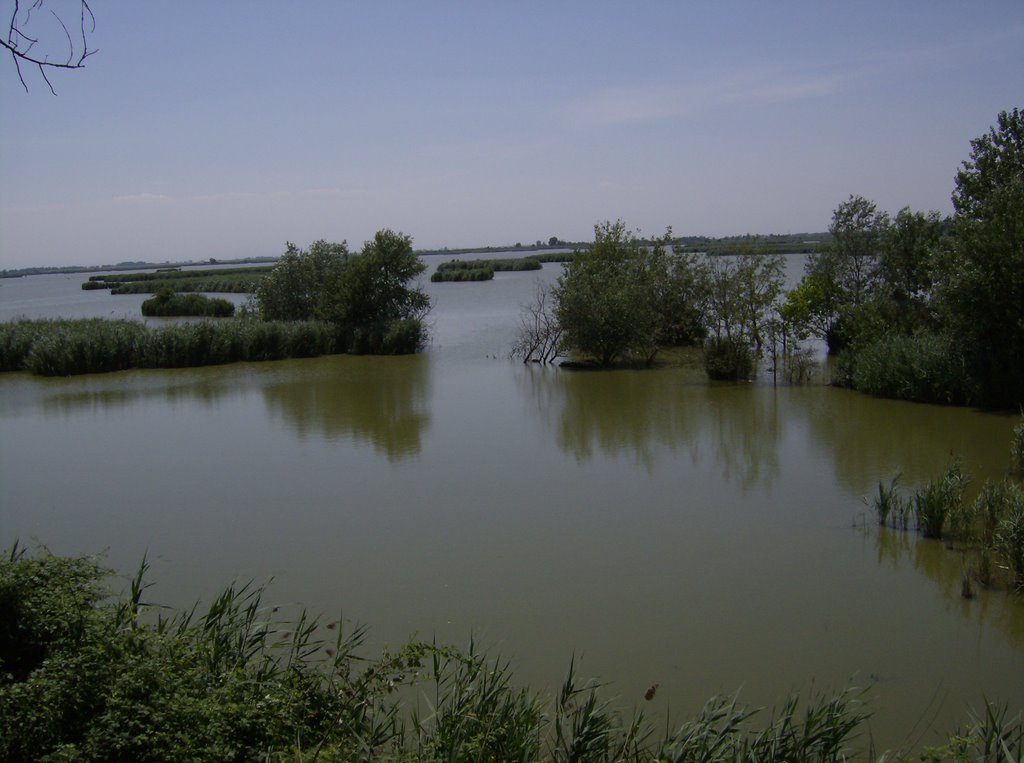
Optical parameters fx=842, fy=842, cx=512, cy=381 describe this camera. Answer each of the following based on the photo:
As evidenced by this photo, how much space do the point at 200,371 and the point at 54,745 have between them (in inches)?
768

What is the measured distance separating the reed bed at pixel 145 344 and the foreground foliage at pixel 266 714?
18.9 m

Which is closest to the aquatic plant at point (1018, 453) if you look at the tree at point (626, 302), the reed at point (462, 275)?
the tree at point (626, 302)

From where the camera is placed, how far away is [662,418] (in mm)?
14617

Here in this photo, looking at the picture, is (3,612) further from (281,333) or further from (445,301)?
(445,301)

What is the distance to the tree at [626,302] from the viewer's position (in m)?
20.2

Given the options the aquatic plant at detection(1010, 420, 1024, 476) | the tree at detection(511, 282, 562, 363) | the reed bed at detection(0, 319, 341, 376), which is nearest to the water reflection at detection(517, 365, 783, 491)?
the tree at detection(511, 282, 562, 363)

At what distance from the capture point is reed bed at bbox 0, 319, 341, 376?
22.1 meters

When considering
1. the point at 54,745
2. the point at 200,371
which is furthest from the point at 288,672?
the point at 200,371

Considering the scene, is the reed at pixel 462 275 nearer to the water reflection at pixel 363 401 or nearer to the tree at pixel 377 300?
the tree at pixel 377 300

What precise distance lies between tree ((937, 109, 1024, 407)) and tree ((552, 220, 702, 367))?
7150 millimetres

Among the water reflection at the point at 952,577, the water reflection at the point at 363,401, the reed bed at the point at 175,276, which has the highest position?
the reed bed at the point at 175,276

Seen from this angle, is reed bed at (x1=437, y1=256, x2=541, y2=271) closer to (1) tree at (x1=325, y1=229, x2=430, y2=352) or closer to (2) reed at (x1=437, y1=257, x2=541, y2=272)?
(2) reed at (x1=437, y1=257, x2=541, y2=272)

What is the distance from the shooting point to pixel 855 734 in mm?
4832

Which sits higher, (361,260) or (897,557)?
(361,260)
